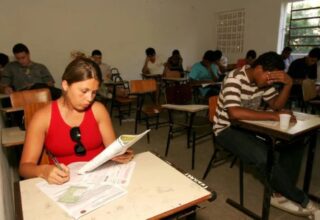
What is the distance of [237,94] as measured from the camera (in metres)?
2.01

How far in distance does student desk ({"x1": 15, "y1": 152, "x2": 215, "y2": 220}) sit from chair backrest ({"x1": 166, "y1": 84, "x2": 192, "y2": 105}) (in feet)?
7.05

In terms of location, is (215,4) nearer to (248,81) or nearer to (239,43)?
(239,43)

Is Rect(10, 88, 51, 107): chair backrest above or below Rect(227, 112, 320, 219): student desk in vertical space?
above

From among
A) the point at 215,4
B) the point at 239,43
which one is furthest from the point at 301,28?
the point at 215,4

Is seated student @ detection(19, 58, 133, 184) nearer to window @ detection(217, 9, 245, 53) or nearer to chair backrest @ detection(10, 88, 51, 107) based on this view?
chair backrest @ detection(10, 88, 51, 107)

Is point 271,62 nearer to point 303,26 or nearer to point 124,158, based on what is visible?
point 124,158

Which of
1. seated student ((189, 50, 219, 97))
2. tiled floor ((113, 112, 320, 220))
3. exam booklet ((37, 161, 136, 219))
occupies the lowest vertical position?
tiled floor ((113, 112, 320, 220))

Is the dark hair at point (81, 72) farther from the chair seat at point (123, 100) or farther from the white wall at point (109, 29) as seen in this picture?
the white wall at point (109, 29)

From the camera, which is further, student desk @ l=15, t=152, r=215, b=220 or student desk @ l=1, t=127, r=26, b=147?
student desk @ l=1, t=127, r=26, b=147

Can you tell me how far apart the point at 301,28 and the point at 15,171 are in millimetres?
6522

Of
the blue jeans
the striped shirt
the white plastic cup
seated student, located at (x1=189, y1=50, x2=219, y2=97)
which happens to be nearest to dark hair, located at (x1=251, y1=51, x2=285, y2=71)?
the striped shirt

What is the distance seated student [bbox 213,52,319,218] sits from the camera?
1820 millimetres

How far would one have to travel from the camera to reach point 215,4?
7.67 m

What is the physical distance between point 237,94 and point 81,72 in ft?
4.20
